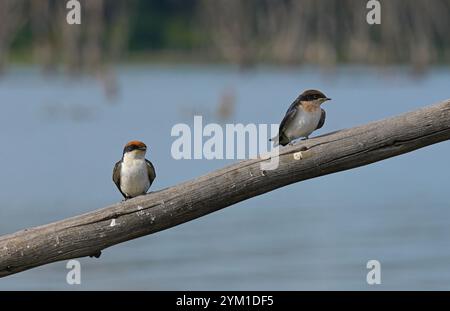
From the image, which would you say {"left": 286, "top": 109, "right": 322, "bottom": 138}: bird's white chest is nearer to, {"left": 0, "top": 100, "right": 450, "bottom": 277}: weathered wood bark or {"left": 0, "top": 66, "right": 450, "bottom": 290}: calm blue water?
{"left": 0, "top": 100, "right": 450, "bottom": 277}: weathered wood bark

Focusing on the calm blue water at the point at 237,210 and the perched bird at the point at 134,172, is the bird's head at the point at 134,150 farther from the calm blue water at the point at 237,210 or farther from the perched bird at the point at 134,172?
the calm blue water at the point at 237,210

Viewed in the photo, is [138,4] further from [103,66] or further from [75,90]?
[75,90]

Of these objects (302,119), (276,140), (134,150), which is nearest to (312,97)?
(302,119)

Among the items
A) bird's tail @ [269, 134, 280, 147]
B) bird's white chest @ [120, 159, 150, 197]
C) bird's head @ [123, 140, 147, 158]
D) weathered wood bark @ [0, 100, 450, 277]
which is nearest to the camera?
weathered wood bark @ [0, 100, 450, 277]

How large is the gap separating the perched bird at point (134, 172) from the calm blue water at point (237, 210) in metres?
4.90

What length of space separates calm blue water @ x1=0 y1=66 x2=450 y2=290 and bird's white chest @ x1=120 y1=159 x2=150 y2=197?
4.95m

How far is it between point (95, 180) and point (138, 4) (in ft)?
185

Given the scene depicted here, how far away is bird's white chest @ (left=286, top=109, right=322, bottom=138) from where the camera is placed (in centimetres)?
720

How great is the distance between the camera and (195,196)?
5902 mm

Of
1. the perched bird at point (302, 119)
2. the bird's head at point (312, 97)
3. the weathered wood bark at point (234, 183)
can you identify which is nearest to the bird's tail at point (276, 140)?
the perched bird at point (302, 119)

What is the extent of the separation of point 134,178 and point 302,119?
1.14 metres

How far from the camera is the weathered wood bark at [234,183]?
5.88 meters

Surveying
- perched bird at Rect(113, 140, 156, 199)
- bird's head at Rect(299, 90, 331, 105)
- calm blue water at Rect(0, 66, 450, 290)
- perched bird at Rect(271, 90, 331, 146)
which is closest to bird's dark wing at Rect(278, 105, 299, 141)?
perched bird at Rect(271, 90, 331, 146)

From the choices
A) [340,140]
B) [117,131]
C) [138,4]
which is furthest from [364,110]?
[138,4]
